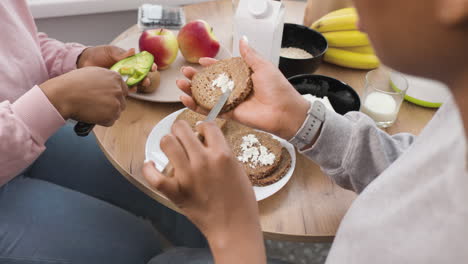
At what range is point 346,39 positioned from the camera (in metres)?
1.11

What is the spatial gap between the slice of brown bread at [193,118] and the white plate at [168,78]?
0.23ft

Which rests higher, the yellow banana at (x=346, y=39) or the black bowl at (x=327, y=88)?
the yellow banana at (x=346, y=39)

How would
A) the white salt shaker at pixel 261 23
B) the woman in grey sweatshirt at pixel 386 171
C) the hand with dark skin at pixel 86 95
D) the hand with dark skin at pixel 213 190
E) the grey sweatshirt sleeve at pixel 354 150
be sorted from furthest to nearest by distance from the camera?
the white salt shaker at pixel 261 23 < the hand with dark skin at pixel 86 95 < the grey sweatshirt sleeve at pixel 354 150 < the hand with dark skin at pixel 213 190 < the woman in grey sweatshirt at pixel 386 171

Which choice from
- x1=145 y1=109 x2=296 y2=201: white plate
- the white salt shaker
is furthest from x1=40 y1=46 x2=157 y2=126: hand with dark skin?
the white salt shaker

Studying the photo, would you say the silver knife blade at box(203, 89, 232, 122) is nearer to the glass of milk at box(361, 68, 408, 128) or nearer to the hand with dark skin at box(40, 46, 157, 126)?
the hand with dark skin at box(40, 46, 157, 126)

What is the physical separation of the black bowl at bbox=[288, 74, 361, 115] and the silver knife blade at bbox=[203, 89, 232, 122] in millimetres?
240

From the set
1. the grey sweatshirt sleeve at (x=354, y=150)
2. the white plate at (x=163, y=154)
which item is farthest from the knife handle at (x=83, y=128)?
the grey sweatshirt sleeve at (x=354, y=150)

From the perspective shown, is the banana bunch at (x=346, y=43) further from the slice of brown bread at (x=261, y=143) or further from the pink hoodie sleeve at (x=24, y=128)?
the pink hoodie sleeve at (x=24, y=128)

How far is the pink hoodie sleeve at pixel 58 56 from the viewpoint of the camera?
3.43 ft

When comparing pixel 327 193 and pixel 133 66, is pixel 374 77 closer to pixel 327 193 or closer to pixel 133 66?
pixel 327 193

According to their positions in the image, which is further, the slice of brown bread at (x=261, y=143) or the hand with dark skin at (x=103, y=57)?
the hand with dark skin at (x=103, y=57)

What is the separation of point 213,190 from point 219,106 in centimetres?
27

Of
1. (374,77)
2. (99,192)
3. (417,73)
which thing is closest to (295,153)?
(374,77)

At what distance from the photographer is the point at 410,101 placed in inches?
40.1
